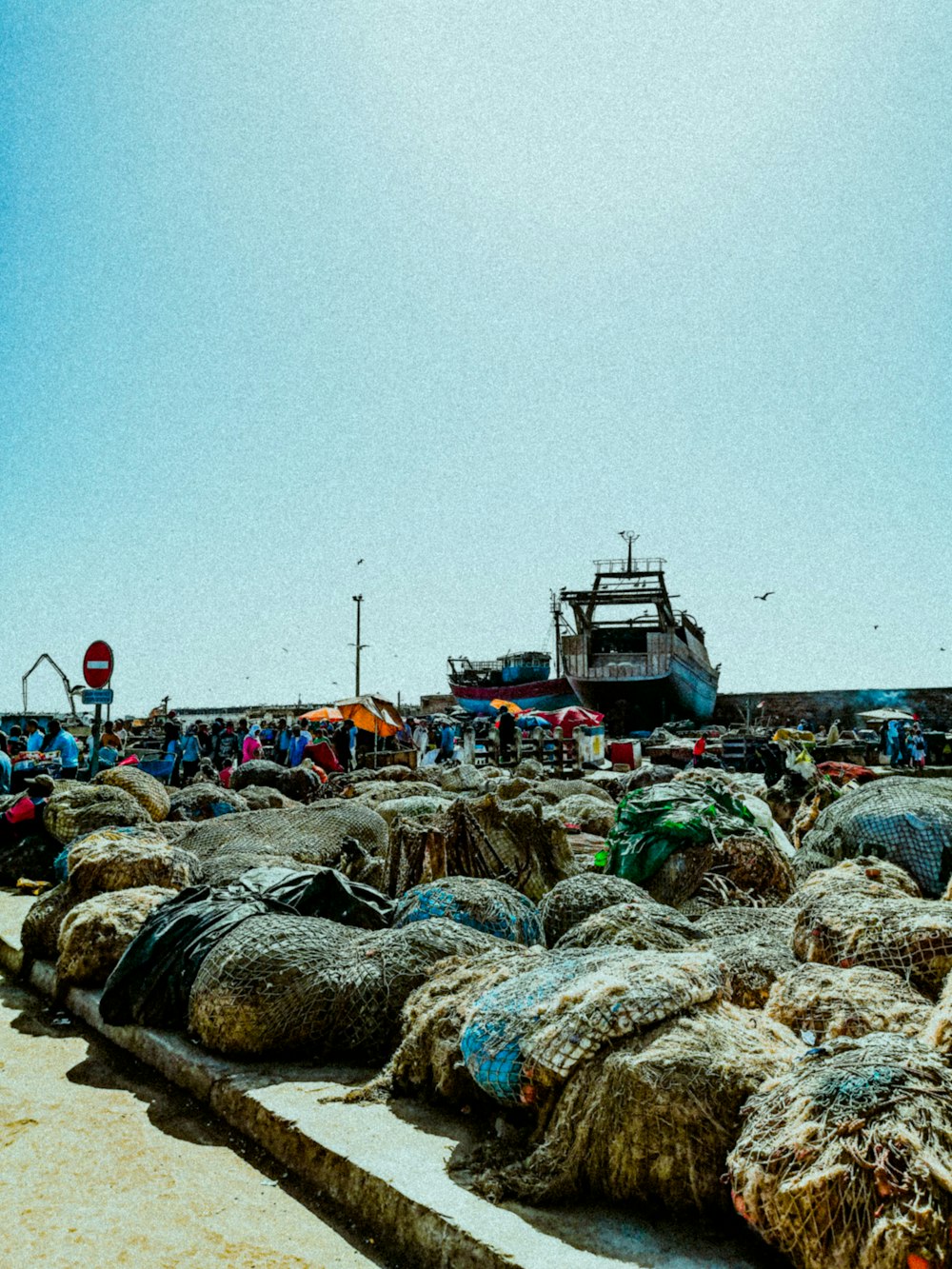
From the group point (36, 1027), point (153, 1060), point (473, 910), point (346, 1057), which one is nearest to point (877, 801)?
point (473, 910)

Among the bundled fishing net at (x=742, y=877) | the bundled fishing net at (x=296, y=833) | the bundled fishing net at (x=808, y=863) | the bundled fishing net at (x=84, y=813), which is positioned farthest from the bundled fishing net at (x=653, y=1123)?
the bundled fishing net at (x=84, y=813)

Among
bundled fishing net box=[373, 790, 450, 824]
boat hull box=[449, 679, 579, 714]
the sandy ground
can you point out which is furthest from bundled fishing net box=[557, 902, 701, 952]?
boat hull box=[449, 679, 579, 714]

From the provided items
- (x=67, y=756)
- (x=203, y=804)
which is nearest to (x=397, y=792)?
(x=203, y=804)

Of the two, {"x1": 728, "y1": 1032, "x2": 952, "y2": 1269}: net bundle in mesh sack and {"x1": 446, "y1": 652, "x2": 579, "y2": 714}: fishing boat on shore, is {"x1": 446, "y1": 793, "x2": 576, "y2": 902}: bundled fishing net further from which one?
{"x1": 446, "y1": 652, "x2": 579, "y2": 714}: fishing boat on shore

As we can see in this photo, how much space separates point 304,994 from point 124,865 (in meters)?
2.33

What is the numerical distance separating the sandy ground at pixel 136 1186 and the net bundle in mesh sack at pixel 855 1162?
3.56 feet

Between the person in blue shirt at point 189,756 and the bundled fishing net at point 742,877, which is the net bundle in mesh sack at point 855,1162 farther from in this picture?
the person in blue shirt at point 189,756

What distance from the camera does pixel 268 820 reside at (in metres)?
7.86

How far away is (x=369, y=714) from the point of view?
19875 mm

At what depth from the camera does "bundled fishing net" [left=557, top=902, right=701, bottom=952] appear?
12.5ft

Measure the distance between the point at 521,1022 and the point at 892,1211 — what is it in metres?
1.10

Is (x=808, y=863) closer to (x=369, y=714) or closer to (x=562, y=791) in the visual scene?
(x=562, y=791)

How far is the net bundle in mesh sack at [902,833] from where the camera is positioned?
5789 millimetres

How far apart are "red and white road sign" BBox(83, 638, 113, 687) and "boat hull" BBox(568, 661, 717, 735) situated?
1081 inches
